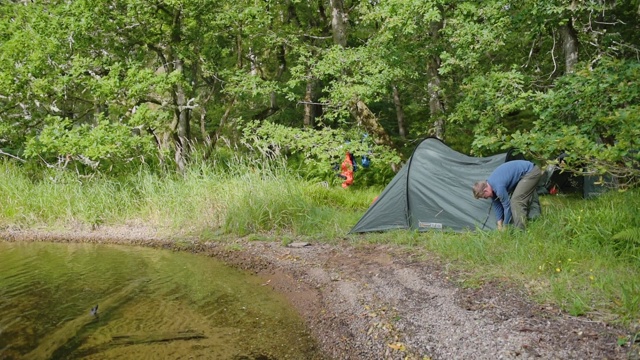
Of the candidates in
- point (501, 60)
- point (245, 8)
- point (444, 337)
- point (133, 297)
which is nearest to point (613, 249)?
point (444, 337)

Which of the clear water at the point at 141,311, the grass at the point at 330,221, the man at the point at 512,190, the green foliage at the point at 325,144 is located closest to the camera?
the clear water at the point at 141,311

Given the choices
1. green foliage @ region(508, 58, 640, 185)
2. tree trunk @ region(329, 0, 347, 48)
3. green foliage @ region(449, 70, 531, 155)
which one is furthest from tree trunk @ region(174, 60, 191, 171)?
green foliage @ region(508, 58, 640, 185)

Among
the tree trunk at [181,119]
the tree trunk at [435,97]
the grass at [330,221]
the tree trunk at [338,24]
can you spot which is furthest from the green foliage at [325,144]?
the tree trunk at [338,24]

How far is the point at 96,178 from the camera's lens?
1023 cm

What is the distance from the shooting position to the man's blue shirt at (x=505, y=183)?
21.6 feet

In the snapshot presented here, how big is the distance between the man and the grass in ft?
0.92

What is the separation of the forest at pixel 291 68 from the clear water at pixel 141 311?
10.7ft

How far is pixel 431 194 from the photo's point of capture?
24.9ft

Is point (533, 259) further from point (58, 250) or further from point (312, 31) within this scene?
point (312, 31)

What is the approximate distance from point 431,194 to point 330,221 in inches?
69.3

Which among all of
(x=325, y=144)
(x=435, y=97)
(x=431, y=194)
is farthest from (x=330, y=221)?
(x=435, y=97)

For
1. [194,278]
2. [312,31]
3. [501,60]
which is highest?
[312,31]

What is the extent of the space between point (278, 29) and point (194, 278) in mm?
7574

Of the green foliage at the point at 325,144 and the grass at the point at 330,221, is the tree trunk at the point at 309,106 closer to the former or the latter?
the green foliage at the point at 325,144
